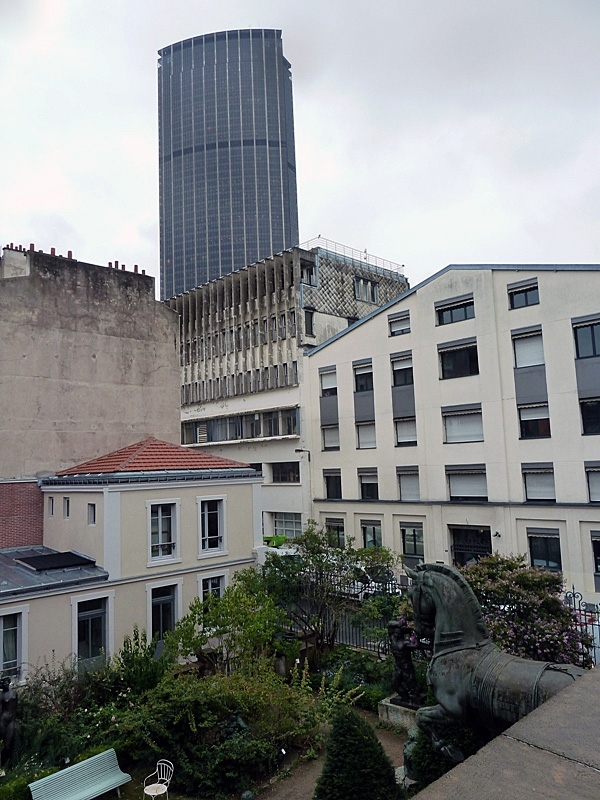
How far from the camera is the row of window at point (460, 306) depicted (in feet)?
99.5

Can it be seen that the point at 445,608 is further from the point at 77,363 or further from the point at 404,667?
the point at 77,363

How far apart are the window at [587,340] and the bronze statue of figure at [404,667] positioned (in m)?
20.1

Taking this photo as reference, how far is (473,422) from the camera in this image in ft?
105

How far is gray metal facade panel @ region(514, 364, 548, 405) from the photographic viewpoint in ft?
96.7

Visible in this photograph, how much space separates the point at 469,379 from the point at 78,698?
24.7m

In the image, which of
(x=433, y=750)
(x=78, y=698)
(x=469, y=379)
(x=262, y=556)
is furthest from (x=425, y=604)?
(x=469, y=379)

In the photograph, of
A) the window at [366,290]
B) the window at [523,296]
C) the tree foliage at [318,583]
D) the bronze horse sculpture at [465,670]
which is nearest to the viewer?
the bronze horse sculpture at [465,670]

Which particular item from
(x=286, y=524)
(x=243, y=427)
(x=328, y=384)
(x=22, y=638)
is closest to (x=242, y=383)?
(x=243, y=427)

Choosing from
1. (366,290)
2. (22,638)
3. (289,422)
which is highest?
(366,290)

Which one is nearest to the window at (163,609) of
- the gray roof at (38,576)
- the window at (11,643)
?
the gray roof at (38,576)

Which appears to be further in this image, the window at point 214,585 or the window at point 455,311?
the window at point 455,311

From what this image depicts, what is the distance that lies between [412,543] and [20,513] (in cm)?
2167

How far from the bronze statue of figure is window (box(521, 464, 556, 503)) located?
18.4 meters

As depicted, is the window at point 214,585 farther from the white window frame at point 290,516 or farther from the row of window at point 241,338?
the row of window at point 241,338
